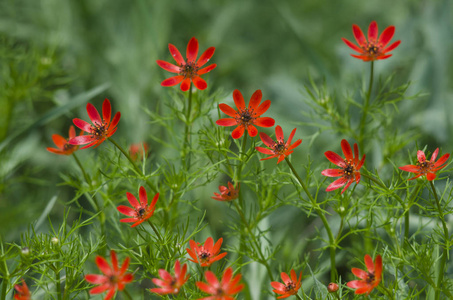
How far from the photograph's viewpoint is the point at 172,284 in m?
0.63

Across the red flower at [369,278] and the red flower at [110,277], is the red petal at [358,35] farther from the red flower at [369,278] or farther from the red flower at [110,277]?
the red flower at [110,277]

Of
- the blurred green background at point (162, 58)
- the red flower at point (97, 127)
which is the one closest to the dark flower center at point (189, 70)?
the red flower at point (97, 127)

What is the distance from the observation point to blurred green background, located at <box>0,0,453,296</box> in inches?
48.9

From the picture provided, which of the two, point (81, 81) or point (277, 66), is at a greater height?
point (277, 66)

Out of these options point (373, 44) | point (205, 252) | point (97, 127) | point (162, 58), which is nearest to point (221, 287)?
point (205, 252)

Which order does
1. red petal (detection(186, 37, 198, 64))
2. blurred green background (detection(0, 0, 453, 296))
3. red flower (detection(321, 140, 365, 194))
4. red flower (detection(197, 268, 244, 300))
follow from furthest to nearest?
blurred green background (detection(0, 0, 453, 296))
red petal (detection(186, 37, 198, 64))
red flower (detection(321, 140, 365, 194))
red flower (detection(197, 268, 244, 300))

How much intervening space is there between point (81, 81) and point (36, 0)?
57 cm

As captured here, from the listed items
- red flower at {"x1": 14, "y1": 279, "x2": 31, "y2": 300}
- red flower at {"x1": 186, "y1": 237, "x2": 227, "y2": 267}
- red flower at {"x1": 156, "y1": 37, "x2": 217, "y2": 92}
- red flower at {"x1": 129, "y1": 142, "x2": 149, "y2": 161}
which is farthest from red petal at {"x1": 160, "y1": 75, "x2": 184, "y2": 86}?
red flower at {"x1": 14, "y1": 279, "x2": 31, "y2": 300}

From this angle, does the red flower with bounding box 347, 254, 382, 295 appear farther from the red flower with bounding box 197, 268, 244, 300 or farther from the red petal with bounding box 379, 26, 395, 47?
the red petal with bounding box 379, 26, 395, 47

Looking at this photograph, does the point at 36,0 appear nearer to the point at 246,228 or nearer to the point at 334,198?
the point at 246,228

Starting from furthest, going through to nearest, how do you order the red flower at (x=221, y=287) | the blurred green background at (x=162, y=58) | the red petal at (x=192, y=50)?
the blurred green background at (x=162, y=58) < the red petal at (x=192, y=50) < the red flower at (x=221, y=287)

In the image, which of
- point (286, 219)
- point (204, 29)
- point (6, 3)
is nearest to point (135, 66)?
point (204, 29)

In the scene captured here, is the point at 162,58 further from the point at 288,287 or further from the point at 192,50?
the point at 288,287

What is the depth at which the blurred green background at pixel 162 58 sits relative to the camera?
1241 millimetres
